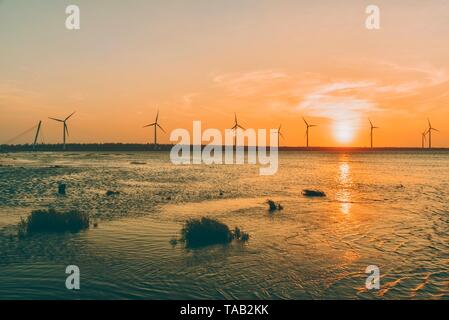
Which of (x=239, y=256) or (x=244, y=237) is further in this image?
(x=244, y=237)

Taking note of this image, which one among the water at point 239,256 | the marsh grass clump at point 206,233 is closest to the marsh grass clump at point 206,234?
the marsh grass clump at point 206,233

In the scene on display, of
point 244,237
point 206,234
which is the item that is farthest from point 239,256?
point 244,237

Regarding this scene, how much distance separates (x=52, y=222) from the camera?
72.4 feet

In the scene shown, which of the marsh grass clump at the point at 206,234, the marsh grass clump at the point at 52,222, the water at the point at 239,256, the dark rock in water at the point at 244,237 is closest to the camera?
the water at the point at 239,256

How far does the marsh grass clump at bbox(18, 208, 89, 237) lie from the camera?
70.4ft

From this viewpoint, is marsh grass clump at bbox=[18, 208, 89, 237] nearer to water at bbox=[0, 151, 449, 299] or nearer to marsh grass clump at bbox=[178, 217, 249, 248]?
water at bbox=[0, 151, 449, 299]

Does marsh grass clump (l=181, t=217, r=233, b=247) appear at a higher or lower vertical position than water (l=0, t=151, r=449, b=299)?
higher

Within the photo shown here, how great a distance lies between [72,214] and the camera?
22672 mm

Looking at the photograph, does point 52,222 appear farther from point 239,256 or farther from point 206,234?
point 239,256

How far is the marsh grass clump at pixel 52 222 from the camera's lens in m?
21.5

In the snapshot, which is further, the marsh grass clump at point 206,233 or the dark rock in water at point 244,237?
the dark rock in water at point 244,237

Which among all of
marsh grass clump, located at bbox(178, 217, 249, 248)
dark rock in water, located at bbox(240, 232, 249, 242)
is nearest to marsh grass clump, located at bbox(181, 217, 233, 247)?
marsh grass clump, located at bbox(178, 217, 249, 248)

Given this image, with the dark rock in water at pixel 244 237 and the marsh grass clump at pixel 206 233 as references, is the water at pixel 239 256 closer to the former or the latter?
the dark rock in water at pixel 244 237
